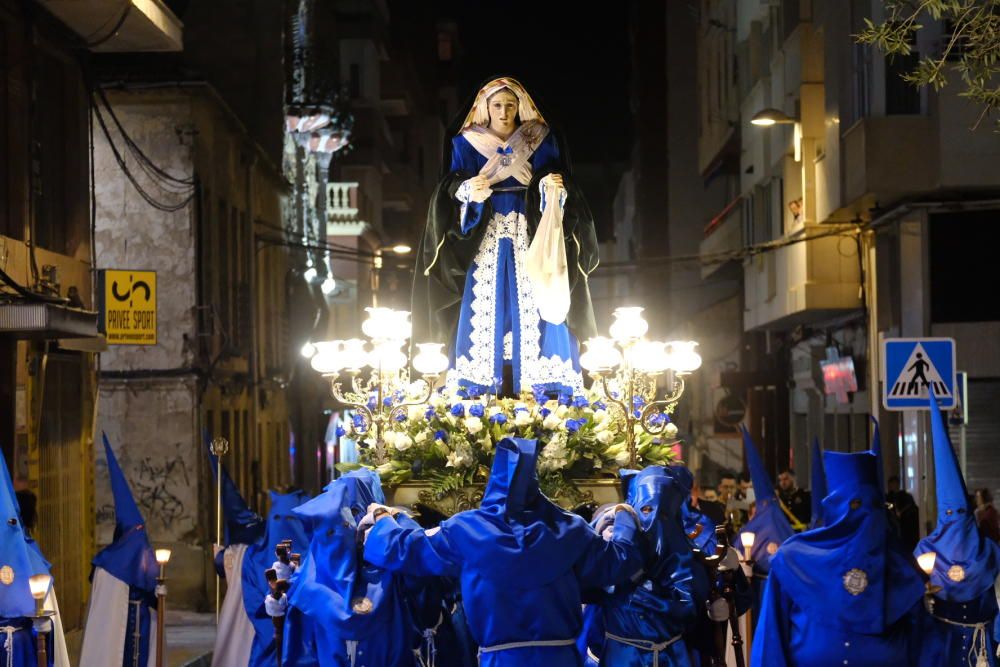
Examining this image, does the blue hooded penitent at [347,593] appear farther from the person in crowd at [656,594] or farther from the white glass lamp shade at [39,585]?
the white glass lamp shade at [39,585]

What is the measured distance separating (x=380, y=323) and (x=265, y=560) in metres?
2.39

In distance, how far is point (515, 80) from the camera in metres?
13.7

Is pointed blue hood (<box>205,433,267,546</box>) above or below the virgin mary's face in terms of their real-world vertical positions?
below

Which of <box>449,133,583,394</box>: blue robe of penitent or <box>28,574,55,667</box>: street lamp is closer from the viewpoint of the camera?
<box>28,574,55,667</box>: street lamp

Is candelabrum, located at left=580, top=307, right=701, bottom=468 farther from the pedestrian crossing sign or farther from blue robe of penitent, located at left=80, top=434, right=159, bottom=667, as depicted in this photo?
blue robe of penitent, located at left=80, top=434, right=159, bottom=667

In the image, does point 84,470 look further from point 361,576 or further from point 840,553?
point 840,553

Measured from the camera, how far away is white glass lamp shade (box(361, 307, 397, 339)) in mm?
12727

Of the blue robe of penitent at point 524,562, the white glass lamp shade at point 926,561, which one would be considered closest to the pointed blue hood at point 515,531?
the blue robe of penitent at point 524,562

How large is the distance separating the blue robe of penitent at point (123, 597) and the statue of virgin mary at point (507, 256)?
9.44 feet

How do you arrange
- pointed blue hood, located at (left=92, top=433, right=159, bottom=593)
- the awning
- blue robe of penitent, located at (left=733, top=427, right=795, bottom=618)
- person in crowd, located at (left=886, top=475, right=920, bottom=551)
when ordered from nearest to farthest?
pointed blue hood, located at (left=92, top=433, right=159, bottom=593) < blue robe of penitent, located at (left=733, top=427, right=795, bottom=618) < the awning < person in crowd, located at (left=886, top=475, right=920, bottom=551)

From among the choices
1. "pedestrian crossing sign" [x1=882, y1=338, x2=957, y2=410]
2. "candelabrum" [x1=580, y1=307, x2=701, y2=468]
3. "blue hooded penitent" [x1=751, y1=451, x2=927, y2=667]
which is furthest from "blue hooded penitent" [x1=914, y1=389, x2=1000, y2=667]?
"pedestrian crossing sign" [x1=882, y1=338, x2=957, y2=410]

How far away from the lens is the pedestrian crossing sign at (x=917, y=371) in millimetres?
15758

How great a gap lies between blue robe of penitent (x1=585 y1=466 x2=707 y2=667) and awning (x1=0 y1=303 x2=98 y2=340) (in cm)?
918

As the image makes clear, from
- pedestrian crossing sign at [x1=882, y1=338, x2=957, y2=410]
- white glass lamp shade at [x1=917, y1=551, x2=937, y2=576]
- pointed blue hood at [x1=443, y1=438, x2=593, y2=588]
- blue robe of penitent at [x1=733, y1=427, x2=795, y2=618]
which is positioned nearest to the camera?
pointed blue hood at [x1=443, y1=438, x2=593, y2=588]
